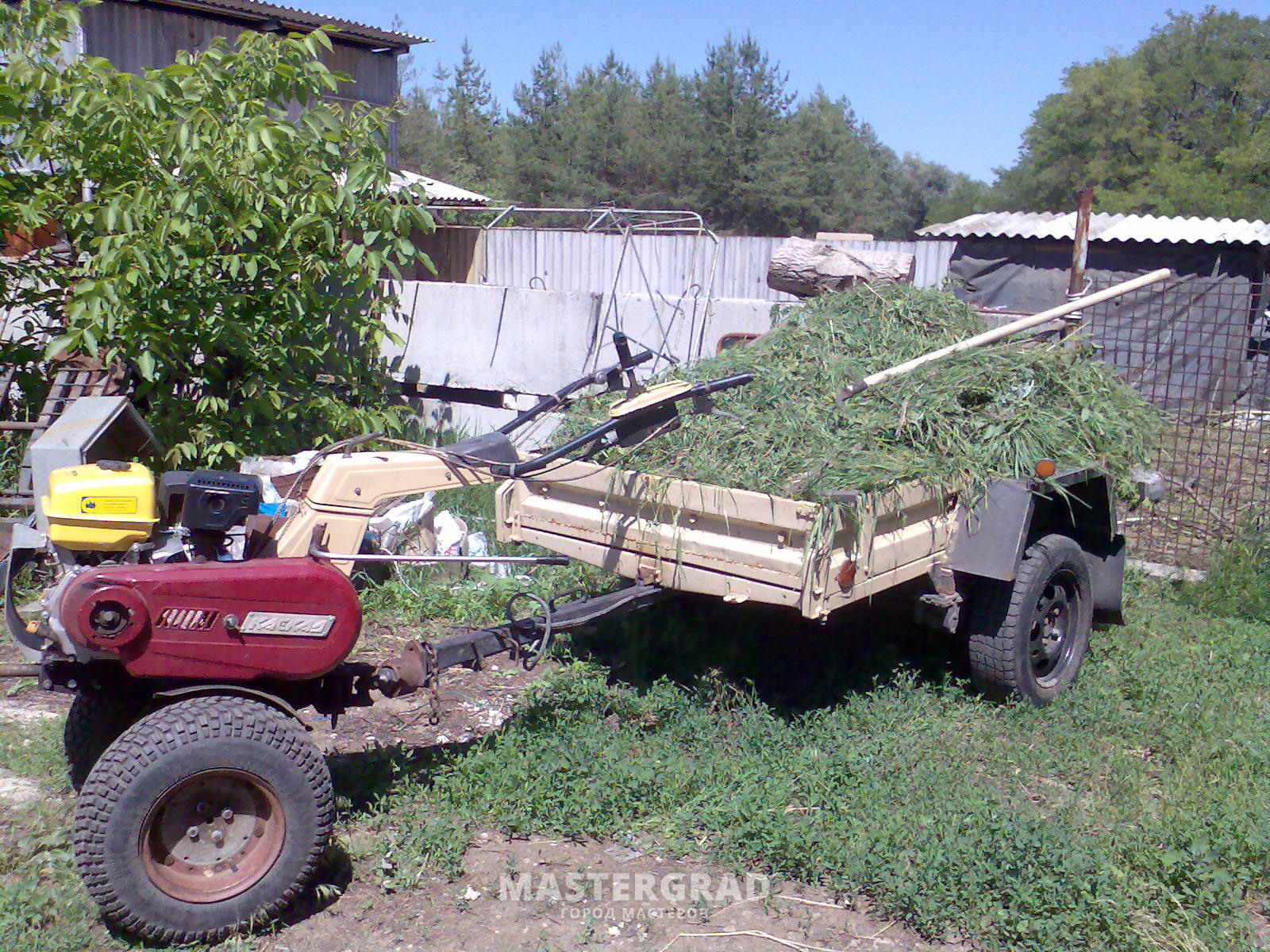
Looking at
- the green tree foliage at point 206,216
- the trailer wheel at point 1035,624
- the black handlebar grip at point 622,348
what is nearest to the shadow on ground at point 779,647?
the trailer wheel at point 1035,624

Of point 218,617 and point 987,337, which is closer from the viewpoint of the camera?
point 218,617

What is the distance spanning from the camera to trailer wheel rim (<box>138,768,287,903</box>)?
124 inches

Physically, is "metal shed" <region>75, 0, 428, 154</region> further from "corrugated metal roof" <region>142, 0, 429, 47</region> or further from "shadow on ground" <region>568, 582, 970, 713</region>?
"shadow on ground" <region>568, 582, 970, 713</region>

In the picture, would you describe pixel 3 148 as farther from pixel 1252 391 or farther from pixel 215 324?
pixel 1252 391

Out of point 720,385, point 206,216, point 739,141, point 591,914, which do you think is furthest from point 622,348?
point 739,141

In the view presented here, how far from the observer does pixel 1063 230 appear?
1408cm

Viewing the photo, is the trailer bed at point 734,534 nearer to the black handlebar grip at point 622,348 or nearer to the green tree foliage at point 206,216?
the black handlebar grip at point 622,348

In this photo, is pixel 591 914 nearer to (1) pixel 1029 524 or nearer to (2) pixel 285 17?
(1) pixel 1029 524

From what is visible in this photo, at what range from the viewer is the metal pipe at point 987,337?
4637 millimetres

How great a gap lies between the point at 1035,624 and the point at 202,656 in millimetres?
3480

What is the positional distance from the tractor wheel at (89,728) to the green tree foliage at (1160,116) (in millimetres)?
33556

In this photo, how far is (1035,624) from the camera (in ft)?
16.1

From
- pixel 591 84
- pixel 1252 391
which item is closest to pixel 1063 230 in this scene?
pixel 1252 391

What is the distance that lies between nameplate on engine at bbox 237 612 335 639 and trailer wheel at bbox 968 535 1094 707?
9.01 ft
